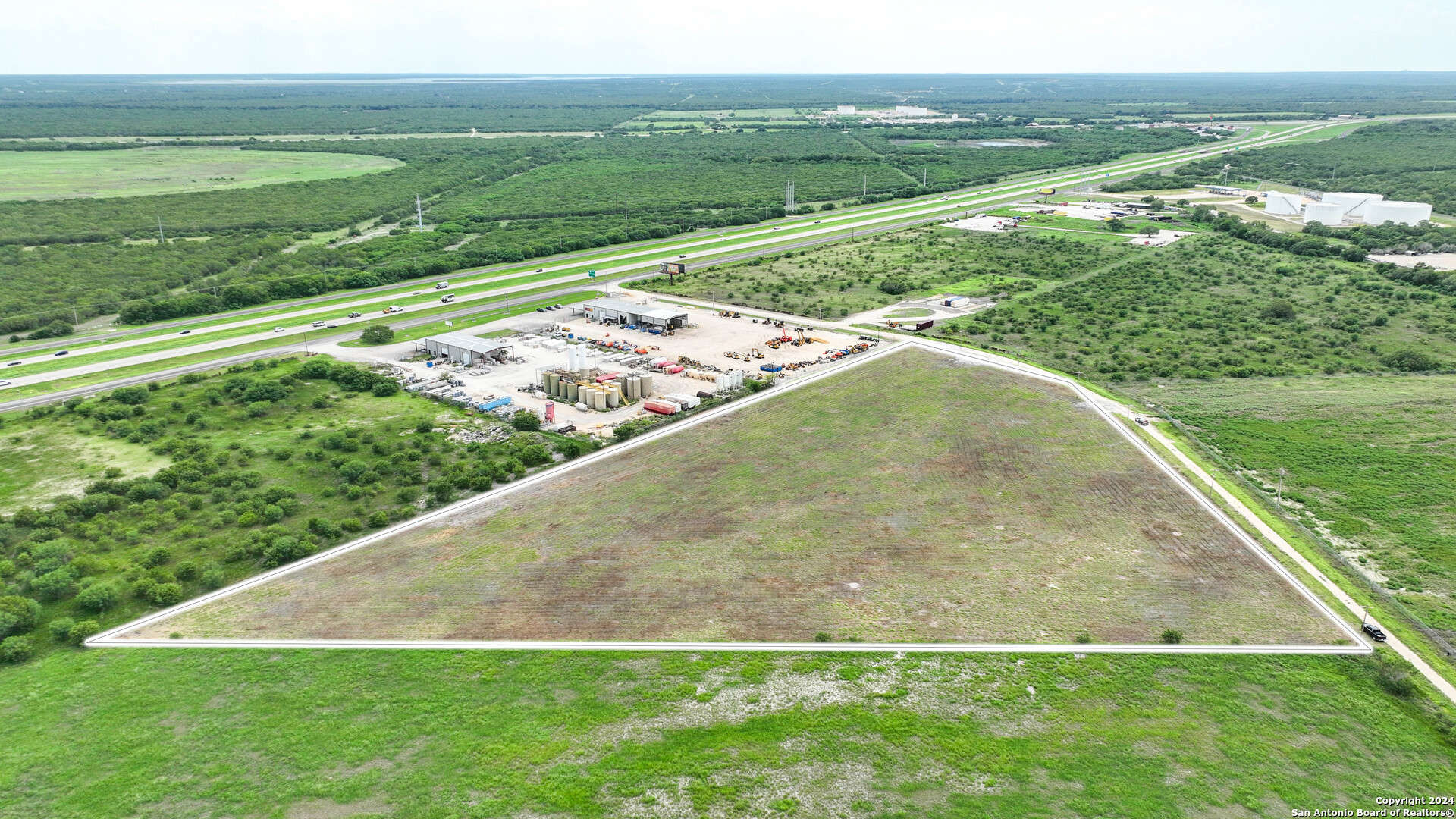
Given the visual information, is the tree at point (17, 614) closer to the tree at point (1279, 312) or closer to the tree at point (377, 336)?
the tree at point (377, 336)

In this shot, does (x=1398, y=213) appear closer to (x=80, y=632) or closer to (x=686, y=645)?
(x=686, y=645)

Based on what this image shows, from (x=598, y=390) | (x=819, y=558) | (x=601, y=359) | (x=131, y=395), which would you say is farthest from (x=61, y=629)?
(x=601, y=359)

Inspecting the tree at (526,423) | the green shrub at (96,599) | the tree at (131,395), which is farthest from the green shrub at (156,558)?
the tree at (131,395)

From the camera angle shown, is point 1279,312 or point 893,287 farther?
point 893,287

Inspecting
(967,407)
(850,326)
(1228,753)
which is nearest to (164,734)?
(1228,753)

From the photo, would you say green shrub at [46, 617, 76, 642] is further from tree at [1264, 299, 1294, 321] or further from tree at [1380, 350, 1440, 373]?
tree at [1264, 299, 1294, 321]

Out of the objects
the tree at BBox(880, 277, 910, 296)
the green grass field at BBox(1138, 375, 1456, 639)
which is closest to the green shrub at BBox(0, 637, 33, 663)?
the green grass field at BBox(1138, 375, 1456, 639)
